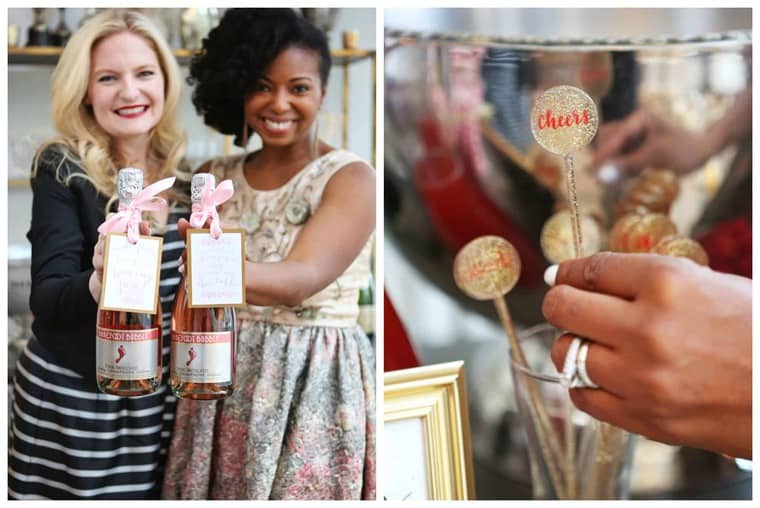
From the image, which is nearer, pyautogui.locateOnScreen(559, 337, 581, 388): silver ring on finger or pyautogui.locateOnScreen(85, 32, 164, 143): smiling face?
pyautogui.locateOnScreen(559, 337, 581, 388): silver ring on finger

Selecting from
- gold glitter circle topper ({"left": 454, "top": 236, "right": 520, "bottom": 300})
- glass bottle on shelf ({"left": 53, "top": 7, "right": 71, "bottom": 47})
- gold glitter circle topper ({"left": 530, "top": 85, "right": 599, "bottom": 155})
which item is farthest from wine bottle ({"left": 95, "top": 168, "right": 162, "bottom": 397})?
gold glitter circle topper ({"left": 530, "top": 85, "right": 599, "bottom": 155})

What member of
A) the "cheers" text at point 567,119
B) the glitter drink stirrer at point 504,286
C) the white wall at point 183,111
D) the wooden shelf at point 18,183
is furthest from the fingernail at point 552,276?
the wooden shelf at point 18,183

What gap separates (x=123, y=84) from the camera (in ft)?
3.16

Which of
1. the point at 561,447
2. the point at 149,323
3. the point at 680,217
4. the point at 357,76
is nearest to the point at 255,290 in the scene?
the point at 149,323

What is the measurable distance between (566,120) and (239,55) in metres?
0.42

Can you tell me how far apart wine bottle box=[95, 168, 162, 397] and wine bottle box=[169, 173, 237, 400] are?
3 centimetres

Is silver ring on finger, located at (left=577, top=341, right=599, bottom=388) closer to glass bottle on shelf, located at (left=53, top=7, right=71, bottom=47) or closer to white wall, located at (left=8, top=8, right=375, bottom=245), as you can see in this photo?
white wall, located at (left=8, top=8, right=375, bottom=245)

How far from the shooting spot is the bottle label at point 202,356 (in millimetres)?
900

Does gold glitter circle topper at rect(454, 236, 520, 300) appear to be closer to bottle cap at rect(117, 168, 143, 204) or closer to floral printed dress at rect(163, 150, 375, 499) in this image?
floral printed dress at rect(163, 150, 375, 499)

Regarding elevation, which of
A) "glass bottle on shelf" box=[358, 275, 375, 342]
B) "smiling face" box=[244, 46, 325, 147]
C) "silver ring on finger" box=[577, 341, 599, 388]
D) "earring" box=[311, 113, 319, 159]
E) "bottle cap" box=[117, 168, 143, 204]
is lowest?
"silver ring on finger" box=[577, 341, 599, 388]

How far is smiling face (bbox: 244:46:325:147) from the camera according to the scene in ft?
3.20

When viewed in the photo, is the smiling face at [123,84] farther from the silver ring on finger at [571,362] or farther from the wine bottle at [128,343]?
the silver ring on finger at [571,362]

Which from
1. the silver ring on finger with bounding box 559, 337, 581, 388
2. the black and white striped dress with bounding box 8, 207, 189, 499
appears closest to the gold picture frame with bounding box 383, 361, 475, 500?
the silver ring on finger with bounding box 559, 337, 581, 388

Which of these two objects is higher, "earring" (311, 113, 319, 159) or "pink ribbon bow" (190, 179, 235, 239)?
"earring" (311, 113, 319, 159)
